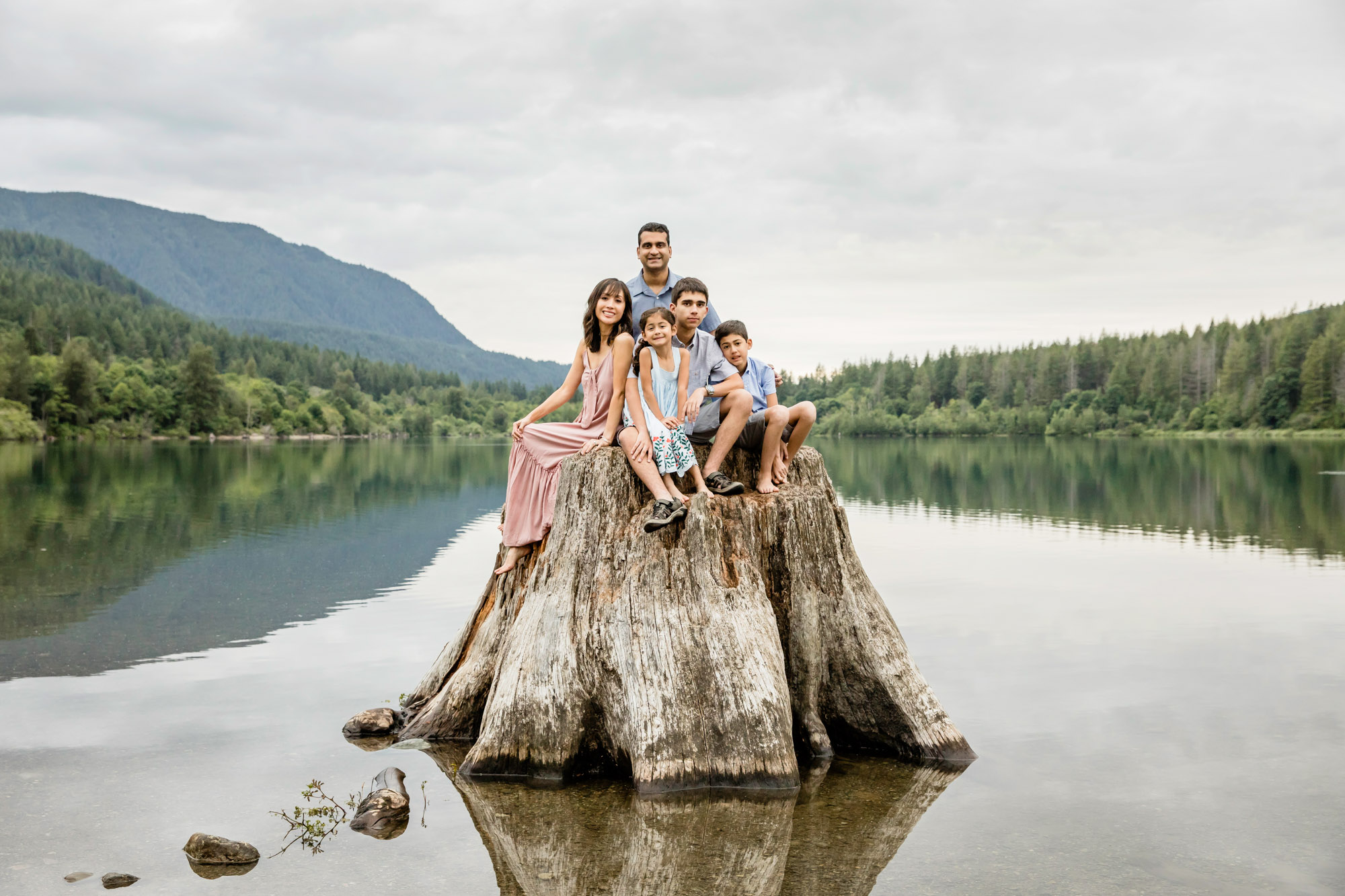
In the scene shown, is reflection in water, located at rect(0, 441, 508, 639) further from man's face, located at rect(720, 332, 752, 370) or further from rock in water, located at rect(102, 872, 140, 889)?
man's face, located at rect(720, 332, 752, 370)

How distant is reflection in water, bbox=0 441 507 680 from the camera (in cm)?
1423

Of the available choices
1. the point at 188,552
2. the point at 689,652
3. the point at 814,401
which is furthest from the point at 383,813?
the point at 814,401

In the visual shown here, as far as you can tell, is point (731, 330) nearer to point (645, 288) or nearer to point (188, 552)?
point (645, 288)

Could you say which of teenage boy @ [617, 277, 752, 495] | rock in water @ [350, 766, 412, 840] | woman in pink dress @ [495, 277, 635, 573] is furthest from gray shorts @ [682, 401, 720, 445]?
rock in water @ [350, 766, 412, 840]

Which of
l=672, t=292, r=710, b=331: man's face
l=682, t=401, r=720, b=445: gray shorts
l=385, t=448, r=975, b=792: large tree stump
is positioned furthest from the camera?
l=672, t=292, r=710, b=331: man's face

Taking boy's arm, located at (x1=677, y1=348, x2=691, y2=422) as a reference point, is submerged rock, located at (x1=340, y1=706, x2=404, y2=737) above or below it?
below

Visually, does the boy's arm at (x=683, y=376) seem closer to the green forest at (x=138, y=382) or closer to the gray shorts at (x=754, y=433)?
the gray shorts at (x=754, y=433)

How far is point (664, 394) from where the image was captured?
9000 mm

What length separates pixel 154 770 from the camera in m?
8.41

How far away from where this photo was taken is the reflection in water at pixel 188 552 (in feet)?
46.7

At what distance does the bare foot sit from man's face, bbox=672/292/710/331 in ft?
8.40

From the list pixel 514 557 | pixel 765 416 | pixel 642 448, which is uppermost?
pixel 765 416

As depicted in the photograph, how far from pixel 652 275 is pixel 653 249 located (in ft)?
0.91

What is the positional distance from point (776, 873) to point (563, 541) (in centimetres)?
321
